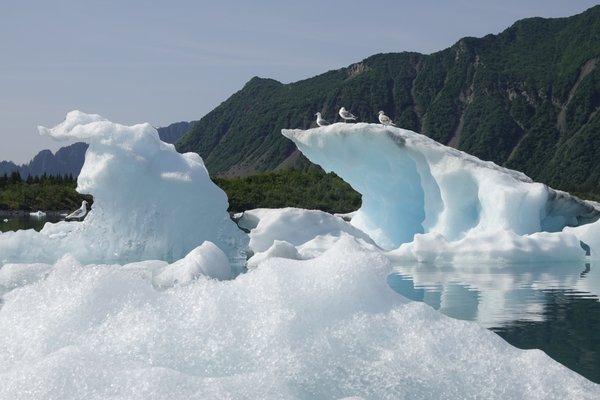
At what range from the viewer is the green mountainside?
493 ft

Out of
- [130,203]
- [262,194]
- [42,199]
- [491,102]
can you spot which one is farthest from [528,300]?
[491,102]

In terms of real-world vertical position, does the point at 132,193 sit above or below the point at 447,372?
below

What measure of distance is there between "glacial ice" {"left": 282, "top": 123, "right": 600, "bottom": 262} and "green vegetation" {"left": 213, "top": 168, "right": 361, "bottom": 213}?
39.8 metres

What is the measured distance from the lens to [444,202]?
67.4 feet

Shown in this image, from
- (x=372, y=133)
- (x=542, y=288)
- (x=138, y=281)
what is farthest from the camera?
(x=372, y=133)

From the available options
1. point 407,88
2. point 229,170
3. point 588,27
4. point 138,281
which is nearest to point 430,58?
point 407,88

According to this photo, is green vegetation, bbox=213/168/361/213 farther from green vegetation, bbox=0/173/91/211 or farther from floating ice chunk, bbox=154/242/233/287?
floating ice chunk, bbox=154/242/233/287

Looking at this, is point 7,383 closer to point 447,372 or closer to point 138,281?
point 138,281

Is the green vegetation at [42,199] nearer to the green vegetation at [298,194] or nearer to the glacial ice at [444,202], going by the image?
the green vegetation at [298,194]

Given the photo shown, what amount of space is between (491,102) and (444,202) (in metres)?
154

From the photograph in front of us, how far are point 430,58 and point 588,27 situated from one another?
41.3m

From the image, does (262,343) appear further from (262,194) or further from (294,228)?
(262,194)

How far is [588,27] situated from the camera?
162375 mm

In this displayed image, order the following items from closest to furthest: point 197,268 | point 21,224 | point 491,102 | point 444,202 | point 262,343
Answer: point 262,343, point 197,268, point 444,202, point 21,224, point 491,102
